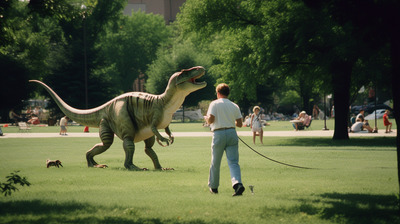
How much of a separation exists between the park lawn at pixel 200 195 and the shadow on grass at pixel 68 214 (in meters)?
0.01

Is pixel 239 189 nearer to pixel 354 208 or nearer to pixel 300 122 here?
pixel 354 208

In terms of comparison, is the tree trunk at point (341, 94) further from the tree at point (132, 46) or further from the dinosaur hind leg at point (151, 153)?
the tree at point (132, 46)

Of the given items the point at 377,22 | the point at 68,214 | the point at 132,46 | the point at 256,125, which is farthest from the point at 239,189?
the point at 132,46

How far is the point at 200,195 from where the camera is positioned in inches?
386

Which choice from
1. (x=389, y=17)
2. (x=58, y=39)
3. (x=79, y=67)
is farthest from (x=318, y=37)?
(x=58, y=39)

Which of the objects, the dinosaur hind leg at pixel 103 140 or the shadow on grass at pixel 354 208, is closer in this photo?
the shadow on grass at pixel 354 208

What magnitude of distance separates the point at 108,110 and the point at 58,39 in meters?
60.3

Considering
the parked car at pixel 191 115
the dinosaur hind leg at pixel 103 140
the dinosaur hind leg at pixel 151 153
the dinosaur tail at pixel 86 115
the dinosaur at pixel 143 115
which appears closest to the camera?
the dinosaur at pixel 143 115

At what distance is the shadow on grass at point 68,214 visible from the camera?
7.57 m

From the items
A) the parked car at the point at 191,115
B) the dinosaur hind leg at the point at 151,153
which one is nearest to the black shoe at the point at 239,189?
the dinosaur hind leg at the point at 151,153

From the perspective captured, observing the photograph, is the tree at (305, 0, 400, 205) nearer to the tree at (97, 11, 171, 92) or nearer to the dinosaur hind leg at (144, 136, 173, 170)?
the dinosaur hind leg at (144, 136, 173, 170)

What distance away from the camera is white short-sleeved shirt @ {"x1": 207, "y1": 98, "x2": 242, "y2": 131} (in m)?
9.85

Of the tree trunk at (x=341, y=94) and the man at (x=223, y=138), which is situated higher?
the tree trunk at (x=341, y=94)

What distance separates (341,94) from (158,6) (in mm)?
80059
